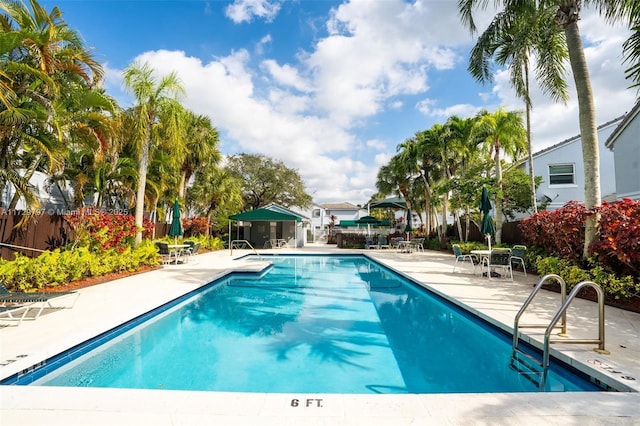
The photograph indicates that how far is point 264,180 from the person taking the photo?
1356 inches

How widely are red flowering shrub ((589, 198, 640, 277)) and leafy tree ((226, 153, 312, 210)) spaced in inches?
1185

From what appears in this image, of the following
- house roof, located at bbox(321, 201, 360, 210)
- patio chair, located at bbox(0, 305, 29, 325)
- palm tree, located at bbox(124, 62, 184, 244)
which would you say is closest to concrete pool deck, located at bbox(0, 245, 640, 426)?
patio chair, located at bbox(0, 305, 29, 325)

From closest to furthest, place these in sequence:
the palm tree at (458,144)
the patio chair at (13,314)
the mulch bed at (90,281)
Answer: the patio chair at (13,314) → the mulch bed at (90,281) → the palm tree at (458,144)

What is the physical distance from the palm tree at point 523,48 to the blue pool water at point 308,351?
787 centimetres

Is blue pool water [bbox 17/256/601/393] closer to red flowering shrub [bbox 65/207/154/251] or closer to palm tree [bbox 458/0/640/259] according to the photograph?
red flowering shrub [bbox 65/207/154/251]

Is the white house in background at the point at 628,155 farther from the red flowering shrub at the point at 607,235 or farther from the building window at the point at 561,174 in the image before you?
the red flowering shrub at the point at 607,235

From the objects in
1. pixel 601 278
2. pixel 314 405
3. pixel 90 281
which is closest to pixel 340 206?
pixel 90 281

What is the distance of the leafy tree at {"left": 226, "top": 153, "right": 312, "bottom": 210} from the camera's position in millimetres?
34312

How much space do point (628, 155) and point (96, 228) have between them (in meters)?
19.9

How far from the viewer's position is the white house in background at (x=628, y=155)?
1209 centimetres

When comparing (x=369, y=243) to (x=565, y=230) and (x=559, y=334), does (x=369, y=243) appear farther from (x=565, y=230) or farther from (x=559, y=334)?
(x=559, y=334)

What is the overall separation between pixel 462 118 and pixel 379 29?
10203 mm

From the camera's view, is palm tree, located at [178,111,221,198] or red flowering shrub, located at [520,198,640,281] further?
palm tree, located at [178,111,221,198]

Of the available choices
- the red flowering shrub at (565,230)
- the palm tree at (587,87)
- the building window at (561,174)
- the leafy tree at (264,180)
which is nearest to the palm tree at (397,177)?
the building window at (561,174)
